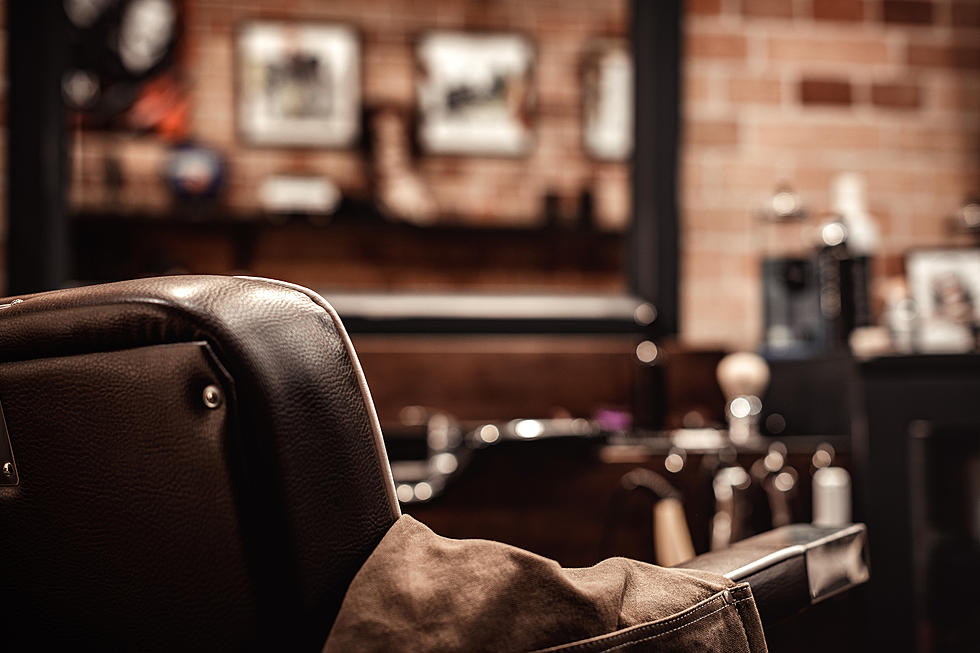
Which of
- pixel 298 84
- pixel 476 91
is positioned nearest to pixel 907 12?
pixel 476 91

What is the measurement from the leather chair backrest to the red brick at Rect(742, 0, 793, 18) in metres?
1.97

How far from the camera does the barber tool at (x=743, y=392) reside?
183 cm

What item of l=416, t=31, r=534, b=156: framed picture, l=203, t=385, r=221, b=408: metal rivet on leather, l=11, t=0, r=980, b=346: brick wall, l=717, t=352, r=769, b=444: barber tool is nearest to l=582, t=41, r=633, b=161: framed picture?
l=416, t=31, r=534, b=156: framed picture

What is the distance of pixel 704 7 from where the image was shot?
2.25 metres

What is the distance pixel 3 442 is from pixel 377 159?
8.98 feet

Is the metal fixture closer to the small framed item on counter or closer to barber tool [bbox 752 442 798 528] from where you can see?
barber tool [bbox 752 442 798 528]

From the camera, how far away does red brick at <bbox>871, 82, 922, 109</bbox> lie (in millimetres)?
2316

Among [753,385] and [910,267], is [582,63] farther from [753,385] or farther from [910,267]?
[753,385]

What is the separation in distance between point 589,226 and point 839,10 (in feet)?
3.46

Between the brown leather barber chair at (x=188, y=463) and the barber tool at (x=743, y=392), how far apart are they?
136cm

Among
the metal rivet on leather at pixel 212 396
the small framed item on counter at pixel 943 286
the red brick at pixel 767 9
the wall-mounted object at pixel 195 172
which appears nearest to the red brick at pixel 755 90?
the red brick at pixel 767 9

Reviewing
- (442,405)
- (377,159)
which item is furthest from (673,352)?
(377,159)

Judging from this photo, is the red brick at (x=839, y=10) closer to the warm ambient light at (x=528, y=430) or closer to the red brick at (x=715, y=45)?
the red brick at (x=715, y=45)

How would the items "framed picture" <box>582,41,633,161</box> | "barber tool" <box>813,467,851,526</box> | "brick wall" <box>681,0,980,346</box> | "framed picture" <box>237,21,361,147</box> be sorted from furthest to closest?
"framed picture" <box>237,21,361,147</box>
"framed picture" <box>582,41,633,161</box>
"brick wall" <box>681,0,980,346</box>
"barber tool" <box>813,467,851,526</box>
